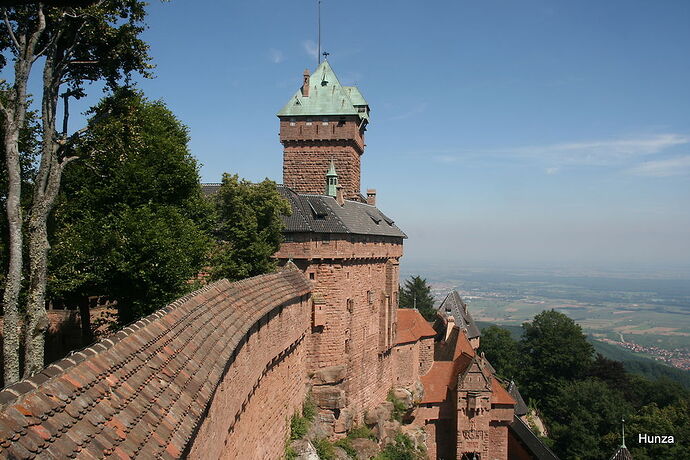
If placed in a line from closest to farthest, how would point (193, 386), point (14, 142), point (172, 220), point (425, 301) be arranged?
point (193, 386) → point (14, 142) → point (172, 220) → point (425, 301)

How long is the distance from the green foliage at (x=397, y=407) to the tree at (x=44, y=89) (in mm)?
24744

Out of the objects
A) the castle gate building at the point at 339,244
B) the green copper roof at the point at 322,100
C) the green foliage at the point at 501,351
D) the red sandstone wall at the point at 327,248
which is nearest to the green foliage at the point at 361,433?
the castle gate building at the point at 339,244

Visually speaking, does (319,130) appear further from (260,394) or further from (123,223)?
(260,394)

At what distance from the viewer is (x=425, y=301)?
233 ft

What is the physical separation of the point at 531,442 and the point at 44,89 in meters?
37.8

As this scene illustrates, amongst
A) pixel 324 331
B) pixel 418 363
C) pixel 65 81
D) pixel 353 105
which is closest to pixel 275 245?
pixel 324 331

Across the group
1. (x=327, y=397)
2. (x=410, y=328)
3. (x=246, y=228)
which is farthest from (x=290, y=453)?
(x=410, y=328)

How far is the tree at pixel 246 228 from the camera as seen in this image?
74.1 feet

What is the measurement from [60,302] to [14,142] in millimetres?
10491

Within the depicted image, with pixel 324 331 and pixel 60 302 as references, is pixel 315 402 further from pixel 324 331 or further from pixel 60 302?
pixel 60 302

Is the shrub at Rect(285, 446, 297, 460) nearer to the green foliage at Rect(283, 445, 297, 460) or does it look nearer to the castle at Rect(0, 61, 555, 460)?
the green foliage at Rect(283, 445, 297, 460)

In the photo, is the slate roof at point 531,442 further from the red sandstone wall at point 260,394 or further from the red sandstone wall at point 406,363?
the red sandstone wall at point 260,394

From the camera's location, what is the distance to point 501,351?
6125 cm

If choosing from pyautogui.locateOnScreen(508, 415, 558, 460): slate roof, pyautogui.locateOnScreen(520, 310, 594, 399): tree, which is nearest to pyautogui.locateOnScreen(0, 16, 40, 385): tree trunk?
pyautogui.locateOnScreen(508, 415, 558, 460): slate roof
